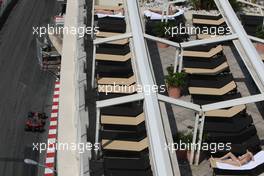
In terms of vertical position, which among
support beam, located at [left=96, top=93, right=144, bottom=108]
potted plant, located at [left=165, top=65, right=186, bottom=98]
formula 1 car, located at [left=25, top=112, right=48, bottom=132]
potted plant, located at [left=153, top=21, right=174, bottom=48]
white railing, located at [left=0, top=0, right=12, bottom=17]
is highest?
potted plant, located at [left=153, top=21, right=174, bottom=48]

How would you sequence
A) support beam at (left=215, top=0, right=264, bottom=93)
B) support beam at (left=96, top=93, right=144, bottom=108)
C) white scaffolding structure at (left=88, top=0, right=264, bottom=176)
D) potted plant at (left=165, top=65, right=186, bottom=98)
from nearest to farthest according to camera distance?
white scaffolding structure at (left=88, top=0, right=264, bottom=176)
support beam at (left=96, top=93, right=144, bottom=108)
support beam at (left=215, top=0, right=264, bottom=93)
potted plant at (left=165, top=65, right=186, bottom=98)

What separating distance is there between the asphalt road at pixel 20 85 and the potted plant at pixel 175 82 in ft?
29.6

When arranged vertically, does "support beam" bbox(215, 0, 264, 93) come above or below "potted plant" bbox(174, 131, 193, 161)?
above

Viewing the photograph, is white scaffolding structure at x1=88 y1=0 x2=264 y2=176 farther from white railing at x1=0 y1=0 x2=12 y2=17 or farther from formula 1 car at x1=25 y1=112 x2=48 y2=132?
white railing at x1=0 y1=0 x2=12 y2=17

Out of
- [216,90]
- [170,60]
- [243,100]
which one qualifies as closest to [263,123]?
[216,90]

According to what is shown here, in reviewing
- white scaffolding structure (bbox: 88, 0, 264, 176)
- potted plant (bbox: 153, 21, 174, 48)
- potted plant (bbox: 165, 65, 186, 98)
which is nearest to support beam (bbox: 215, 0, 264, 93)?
white scaffolding structure (bbox: 88, 0, 264, 176)

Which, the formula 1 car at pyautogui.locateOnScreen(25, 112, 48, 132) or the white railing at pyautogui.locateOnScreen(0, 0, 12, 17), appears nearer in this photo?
the formula 1 car at pyautogui.locateOnScreen(25, 112, 48, 132)

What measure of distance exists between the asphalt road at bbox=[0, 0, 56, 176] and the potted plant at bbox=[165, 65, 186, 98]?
29.6 ft

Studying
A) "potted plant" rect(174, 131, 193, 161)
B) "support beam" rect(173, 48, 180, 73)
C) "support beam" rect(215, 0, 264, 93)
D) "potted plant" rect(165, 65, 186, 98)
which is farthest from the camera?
"support beam" rect(173, 48, 180, 73)

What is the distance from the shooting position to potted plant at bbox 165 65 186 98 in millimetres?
22188

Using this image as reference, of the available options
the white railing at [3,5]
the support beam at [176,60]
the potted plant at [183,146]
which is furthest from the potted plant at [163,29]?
the white railing at [3,5]

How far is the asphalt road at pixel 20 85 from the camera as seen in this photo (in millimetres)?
27688

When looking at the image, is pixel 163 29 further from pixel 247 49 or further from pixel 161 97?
pixel 161 97

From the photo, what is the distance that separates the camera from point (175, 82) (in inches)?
876
